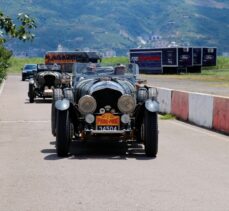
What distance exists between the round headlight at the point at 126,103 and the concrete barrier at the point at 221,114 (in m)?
5.10

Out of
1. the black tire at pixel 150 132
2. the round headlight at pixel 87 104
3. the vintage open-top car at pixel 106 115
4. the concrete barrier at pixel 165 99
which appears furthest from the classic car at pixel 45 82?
the black tire at pixel 150 132

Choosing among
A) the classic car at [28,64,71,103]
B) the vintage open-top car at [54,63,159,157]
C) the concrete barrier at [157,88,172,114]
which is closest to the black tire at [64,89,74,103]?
the vintage open-top car at [54,63,159,157]

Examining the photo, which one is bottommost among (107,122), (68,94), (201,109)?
(201,109)

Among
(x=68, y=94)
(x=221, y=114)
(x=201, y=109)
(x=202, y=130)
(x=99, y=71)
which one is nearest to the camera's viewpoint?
(x=68, y=94)

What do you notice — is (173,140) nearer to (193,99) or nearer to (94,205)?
(193,99)

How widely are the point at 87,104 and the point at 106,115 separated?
0.40 m

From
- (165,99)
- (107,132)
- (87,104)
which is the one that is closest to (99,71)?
(87,104)

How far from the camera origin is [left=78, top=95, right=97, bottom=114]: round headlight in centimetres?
1227

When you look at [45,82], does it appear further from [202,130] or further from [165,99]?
[202,130]

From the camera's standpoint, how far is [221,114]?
1733 centimetres

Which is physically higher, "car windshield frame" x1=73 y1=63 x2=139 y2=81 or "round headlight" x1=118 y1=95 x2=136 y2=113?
"car windshield frame" x1=73 y1=63 x2=139 y2=81

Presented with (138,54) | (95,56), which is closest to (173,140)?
(95,56)

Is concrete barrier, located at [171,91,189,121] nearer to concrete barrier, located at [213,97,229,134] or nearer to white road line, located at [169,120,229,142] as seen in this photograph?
white road line, located at [169,120,229,142]

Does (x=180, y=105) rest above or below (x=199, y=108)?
below
